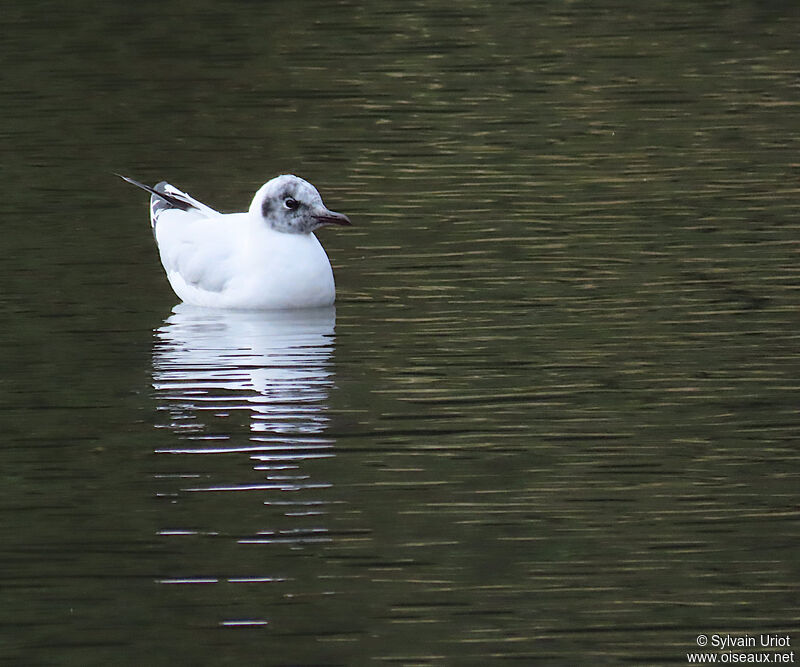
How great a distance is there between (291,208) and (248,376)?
2024mm

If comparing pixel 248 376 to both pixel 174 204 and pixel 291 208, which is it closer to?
pixel 291 208

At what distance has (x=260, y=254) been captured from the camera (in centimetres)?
1119

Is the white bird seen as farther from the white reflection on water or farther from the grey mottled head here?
the white reflection on water

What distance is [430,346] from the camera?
10102 millimetres

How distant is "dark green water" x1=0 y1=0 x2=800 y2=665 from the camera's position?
6.85 m

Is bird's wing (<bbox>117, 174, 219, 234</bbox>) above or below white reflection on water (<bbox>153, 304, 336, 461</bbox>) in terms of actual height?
above

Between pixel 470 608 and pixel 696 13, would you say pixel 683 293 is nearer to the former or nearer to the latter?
pixel 470 608

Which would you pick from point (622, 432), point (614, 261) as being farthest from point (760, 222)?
point (622, 432)

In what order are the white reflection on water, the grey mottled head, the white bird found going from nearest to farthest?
the white reflection on water, the white bird, the grey mottled head

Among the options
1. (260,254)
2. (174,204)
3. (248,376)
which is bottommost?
(248,376)

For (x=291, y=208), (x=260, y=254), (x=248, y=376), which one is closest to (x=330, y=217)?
(x=291, y=208)

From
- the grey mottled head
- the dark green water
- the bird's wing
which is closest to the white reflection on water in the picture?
the dark green water

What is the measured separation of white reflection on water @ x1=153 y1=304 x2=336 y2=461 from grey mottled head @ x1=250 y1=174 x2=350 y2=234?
56 centimetres

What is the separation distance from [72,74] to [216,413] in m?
10.6
